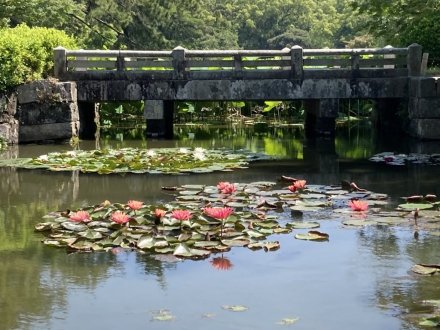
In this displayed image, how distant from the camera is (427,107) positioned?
18281 mm

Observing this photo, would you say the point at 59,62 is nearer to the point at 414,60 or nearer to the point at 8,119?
the point at 8,119

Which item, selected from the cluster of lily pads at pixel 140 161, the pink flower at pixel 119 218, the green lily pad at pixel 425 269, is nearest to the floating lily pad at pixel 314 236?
the green lily pad at pixel 425 269

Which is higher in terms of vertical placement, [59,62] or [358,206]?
[59,62]

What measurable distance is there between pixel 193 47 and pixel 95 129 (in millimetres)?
26980

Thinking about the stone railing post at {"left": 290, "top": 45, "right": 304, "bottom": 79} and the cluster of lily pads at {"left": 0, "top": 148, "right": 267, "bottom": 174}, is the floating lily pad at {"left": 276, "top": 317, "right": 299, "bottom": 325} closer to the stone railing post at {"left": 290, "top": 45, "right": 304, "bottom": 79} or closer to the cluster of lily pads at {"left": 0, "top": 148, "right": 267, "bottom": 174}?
the cluster of lily pads at {"left": 0, "top": 148, "right": 267, "bottom": 174}

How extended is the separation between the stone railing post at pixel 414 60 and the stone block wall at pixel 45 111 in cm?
823

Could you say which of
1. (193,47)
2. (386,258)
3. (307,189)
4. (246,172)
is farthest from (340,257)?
(193,47)

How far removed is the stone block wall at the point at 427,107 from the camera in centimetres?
1823

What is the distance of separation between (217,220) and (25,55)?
36.8 feet

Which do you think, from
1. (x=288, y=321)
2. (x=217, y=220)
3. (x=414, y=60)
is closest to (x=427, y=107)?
(x=414, y=60)

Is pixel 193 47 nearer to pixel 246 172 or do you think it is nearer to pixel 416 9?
pixel 416 9

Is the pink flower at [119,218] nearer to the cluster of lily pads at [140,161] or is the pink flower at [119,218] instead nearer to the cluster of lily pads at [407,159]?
the cluster of lily pads at [140,161]

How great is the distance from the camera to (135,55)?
1973 centimetres

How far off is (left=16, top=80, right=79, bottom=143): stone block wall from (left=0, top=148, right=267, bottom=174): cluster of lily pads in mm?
4035
